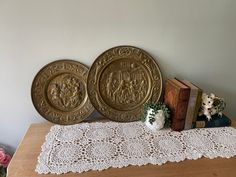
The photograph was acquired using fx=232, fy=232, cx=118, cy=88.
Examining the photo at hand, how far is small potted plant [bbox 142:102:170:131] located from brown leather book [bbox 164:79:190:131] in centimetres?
3

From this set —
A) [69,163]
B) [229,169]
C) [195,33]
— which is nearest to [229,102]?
[195,33]

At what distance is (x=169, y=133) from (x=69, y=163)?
48 centimetres

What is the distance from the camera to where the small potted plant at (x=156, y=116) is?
1.08 meters

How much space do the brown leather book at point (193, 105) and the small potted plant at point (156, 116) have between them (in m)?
0.09

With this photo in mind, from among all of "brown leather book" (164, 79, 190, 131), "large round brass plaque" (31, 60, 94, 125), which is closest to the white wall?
"large round brass plaque" (31, 60, 94, 125)

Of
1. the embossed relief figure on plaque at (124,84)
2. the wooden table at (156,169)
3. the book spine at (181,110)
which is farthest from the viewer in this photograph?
the embossed relief figure on plaque at (124,84)

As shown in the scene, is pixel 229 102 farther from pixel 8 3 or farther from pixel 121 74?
pixel 8 3

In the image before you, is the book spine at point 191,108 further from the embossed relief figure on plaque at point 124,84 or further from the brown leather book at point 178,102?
the embossed relief figure on plaque at point 124,84

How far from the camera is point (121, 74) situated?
1187 millimetres

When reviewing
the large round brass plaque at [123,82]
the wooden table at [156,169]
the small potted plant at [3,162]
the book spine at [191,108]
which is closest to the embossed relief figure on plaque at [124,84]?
the large round brass plaque at [123,82]

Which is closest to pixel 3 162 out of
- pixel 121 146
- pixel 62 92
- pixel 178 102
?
pixel 62 92

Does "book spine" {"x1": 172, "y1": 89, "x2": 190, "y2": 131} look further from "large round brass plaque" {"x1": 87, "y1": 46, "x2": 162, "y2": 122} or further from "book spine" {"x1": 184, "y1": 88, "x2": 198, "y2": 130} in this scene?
"large round brass plaque" {"x1": 87, "y1": 46, "x2": 162, "y2": 122}

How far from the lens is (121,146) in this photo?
38.9 inches

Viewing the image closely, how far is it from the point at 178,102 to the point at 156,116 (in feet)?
0.40
